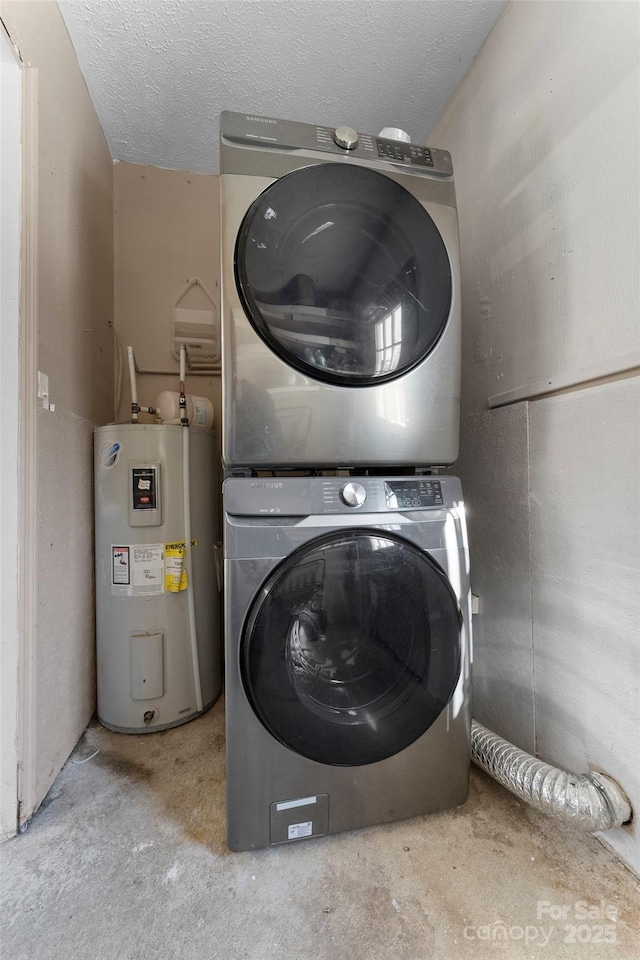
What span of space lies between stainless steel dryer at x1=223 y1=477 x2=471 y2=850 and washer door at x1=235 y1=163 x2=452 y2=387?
1.03 feet

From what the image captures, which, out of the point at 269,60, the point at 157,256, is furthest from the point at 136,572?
the point at 269,60

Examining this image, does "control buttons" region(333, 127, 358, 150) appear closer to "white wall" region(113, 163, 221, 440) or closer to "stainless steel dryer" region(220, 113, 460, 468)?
"stainless steel dryer" region(220, 113, 460, 468)

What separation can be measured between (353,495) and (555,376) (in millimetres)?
630

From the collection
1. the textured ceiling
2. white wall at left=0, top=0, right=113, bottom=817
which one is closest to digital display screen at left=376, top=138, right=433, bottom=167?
the textured ceiling

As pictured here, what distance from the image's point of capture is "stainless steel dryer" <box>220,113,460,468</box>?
95 centimetres

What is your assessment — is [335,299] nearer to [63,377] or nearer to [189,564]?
[63,377]

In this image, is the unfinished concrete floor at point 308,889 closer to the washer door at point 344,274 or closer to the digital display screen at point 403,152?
the washer door at point 344,274

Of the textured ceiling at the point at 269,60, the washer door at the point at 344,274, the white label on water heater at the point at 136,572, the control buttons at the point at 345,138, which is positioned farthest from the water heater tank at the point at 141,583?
the textured ceiling at the point at 269,60

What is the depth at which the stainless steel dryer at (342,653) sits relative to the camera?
0.91 metres

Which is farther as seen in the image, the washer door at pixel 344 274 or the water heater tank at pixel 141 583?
the water heater tank at pixel 141 583

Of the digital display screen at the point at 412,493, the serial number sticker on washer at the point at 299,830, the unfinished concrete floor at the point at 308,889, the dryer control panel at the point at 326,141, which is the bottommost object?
the unfinished concrete floor at the point at 308,889

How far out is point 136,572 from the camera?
4.74 ft

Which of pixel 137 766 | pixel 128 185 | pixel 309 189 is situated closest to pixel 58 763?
pixel 137 766

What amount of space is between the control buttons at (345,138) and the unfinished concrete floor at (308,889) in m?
1.69
